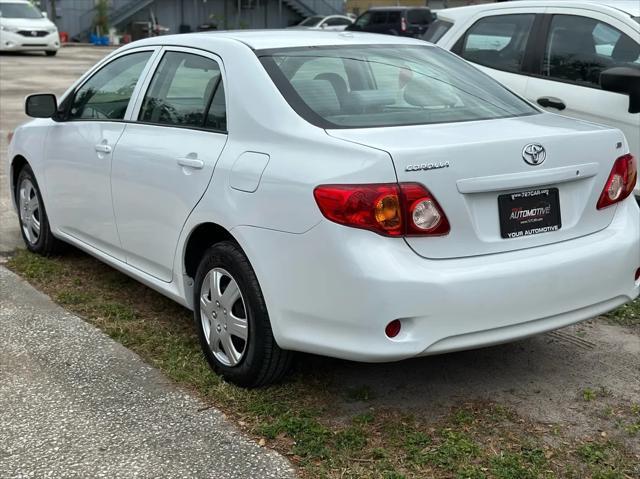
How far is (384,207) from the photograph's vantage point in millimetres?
3217

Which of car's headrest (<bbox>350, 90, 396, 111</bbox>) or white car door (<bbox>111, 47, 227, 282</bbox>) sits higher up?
car's headrest (<bbox>350, 90, 396, 111</bbox>)

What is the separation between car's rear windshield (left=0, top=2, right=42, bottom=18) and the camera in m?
27.7

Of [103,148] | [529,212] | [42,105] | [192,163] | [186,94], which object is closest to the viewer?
[529,212]

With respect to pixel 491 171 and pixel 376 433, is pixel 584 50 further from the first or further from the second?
pixel 376 433

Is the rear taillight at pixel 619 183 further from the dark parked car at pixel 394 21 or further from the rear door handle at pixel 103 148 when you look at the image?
the dark parked car at pixel 394 21

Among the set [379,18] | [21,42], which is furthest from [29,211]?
[379,18]

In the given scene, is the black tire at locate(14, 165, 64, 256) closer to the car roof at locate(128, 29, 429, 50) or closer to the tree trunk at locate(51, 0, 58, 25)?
the car roof at locate(128, 29, 429, 50)

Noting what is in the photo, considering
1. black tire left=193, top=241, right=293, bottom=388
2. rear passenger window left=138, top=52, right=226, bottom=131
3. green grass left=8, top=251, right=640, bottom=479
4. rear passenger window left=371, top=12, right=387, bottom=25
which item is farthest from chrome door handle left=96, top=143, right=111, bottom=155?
rear passenger window left=371, top=12, right=387, bottom=25

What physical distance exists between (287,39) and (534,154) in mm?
1445

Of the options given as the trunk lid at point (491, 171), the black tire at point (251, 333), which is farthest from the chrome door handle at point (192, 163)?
the trunk lid at point (491, 171)

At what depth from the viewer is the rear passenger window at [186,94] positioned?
408 centimetres

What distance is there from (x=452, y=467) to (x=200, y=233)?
1.57 m

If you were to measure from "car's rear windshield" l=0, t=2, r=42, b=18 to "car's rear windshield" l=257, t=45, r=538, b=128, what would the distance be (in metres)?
26.1

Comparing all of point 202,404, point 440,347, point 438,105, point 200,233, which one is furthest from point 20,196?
point 440,347
